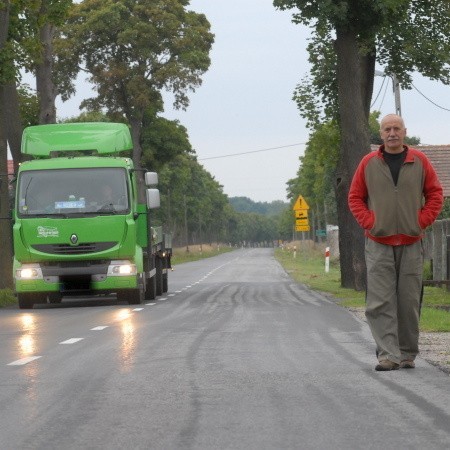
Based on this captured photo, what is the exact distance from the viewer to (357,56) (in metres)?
30.2

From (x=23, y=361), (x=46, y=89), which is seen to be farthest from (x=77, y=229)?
(x=46, y=89)

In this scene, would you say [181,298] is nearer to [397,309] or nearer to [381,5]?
[381,5]

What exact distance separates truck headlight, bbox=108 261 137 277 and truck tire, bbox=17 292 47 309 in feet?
Answer: 4.96

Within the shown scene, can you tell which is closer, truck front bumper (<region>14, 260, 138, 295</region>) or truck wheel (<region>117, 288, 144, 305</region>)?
truck front bumper (<region>14, 260, 138, 295</region>)

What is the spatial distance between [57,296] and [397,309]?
50.8 ft

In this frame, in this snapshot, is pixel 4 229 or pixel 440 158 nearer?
pixel 4 229

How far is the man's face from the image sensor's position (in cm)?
1064

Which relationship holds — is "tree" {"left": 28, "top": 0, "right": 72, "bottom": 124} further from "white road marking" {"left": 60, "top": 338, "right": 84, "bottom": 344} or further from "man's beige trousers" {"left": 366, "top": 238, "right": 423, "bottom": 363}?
"man's beige trousers" {"left": 366, "top": 238, "right": 423, "bottom": 363}

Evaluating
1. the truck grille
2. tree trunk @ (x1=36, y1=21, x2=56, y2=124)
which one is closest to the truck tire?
the truck grille

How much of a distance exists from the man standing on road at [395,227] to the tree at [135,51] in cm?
4662

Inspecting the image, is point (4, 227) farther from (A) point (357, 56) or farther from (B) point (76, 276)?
(A) point (357, 56)

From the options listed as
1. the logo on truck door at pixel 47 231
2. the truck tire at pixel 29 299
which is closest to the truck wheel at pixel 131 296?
the truck tire at pixel 29 299

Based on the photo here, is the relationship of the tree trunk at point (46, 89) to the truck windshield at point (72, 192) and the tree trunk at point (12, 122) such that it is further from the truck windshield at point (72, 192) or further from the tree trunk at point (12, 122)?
the truck windshield at point (72, 192)

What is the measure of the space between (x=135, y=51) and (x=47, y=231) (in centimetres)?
3442
